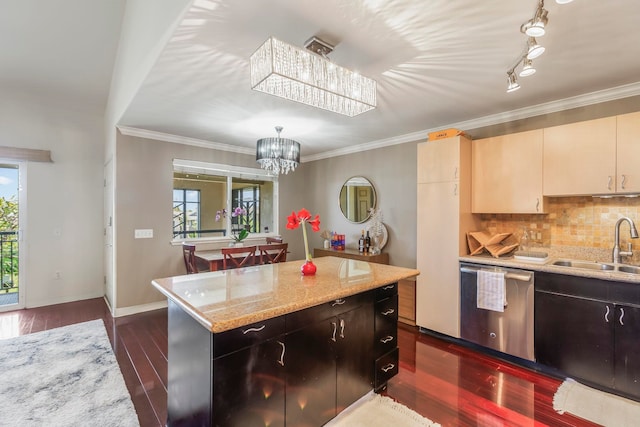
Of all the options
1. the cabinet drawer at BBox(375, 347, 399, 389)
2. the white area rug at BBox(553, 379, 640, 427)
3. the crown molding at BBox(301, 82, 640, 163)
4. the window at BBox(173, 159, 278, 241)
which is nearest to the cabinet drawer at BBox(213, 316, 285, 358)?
the cabinet drawer at BBox(375, 347, 399, 389)

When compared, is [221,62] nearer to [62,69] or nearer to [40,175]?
[62,69]

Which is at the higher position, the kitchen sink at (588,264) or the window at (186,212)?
the window at (186,212)

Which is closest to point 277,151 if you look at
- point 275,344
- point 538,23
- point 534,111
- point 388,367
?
point 275,344

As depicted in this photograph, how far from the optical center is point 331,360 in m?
1.87

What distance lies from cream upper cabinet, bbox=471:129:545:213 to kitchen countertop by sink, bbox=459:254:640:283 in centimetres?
51

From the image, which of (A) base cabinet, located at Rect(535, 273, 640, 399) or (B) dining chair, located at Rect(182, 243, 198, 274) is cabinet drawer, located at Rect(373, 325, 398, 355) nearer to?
(A) base cabinet, located at Rect(535, 273, 640, 399)

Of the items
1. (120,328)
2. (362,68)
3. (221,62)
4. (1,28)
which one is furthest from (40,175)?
(362,68)

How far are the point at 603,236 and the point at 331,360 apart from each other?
2830 millimetres

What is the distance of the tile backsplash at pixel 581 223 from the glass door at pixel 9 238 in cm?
664

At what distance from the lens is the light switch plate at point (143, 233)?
3.99 m

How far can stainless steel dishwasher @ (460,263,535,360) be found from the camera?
2695 mm

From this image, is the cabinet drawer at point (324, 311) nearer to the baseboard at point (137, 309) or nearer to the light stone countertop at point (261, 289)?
the light stone countertop at point (261, 289)

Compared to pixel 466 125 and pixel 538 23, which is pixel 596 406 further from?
pixel 466 125

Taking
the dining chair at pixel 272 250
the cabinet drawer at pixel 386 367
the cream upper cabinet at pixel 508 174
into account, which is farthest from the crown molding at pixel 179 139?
the cabinet drawer at pixel 386 367
